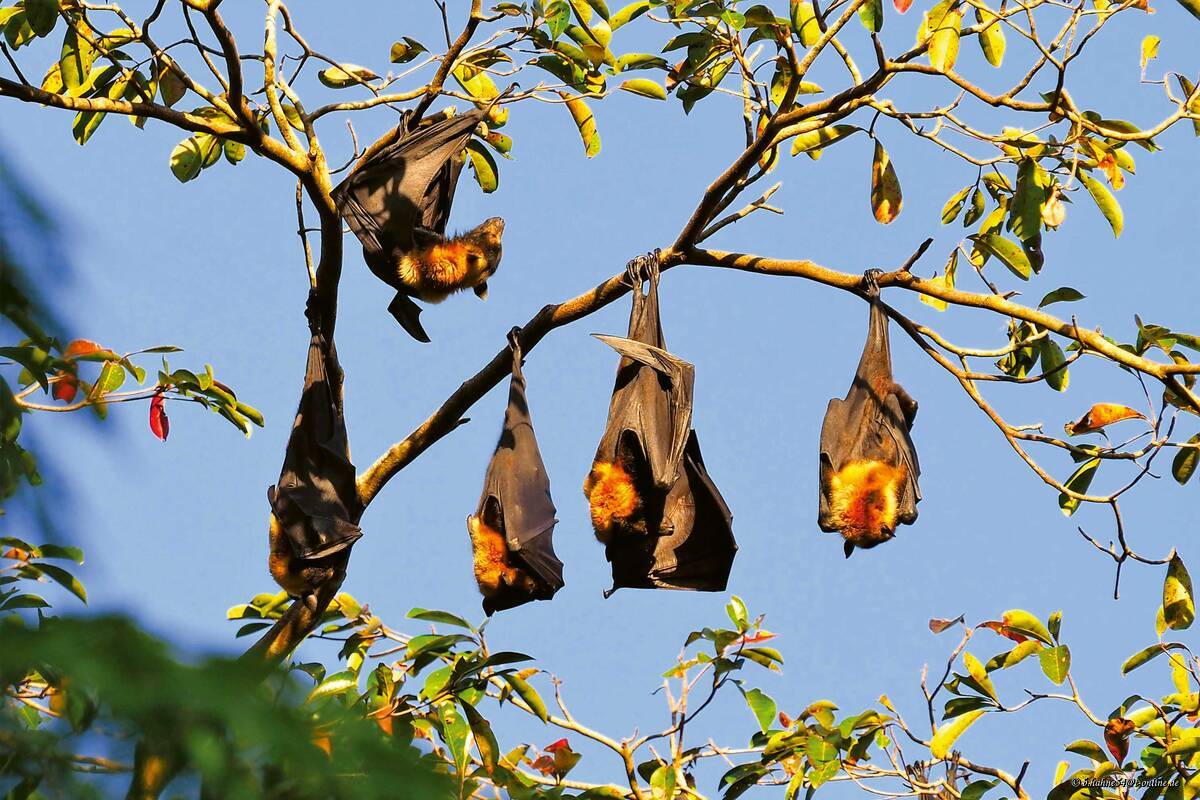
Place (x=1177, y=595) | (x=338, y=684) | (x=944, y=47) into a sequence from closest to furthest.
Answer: (x=944, y=47) < (x=338, y=684) < (x=1177, y=595)

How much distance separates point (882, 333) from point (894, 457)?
3.49 ft

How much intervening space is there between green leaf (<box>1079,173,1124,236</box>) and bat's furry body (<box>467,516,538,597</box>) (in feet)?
12.4

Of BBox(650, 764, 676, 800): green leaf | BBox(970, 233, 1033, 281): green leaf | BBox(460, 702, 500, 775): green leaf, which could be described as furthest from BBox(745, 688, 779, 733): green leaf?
BBox(970, 233, 1033, 281): green leaf

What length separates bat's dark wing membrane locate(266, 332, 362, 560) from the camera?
23.9 feet

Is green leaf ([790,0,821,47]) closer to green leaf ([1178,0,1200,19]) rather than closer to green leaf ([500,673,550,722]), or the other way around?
green leaf ([1178,0,1200,19])

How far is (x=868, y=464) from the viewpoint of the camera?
8562 millimetres

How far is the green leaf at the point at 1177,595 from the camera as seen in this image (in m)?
6.58

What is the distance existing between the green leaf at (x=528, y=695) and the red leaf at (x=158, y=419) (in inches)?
93.0

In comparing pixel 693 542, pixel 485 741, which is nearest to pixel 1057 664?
pixel 693 542

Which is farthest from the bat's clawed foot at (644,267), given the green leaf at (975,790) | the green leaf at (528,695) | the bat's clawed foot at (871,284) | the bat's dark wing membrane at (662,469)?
the green leaf at (975,790)

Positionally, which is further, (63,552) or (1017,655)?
(1017,655)

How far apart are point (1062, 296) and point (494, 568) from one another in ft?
11.7

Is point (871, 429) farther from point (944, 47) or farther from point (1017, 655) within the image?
point (944, 47)

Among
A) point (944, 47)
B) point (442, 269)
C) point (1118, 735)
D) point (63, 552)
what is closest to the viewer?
point (63, 552)
